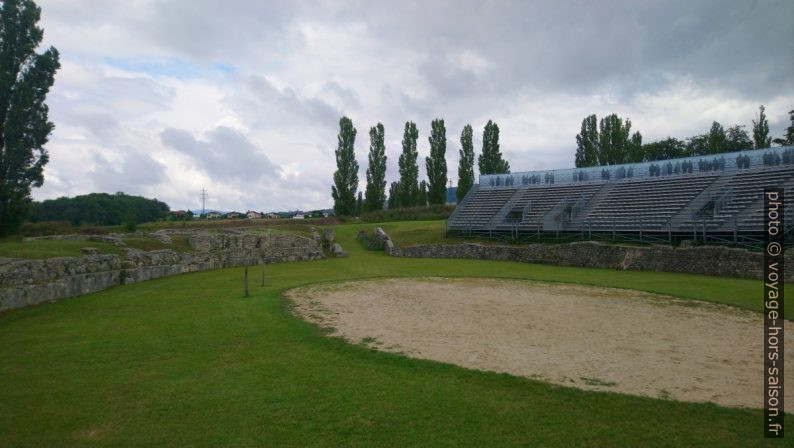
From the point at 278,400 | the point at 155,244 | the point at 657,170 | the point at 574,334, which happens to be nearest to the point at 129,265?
the point at 155,244

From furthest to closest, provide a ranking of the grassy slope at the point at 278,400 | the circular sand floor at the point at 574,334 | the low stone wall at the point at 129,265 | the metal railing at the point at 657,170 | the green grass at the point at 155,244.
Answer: the metal railing at the point at 657,170, the green grass at the point at 155,244, the low stone wall at the point at 129,265, the circular sand floor at the point at 574,334, the grassy slope at the point at 278,400

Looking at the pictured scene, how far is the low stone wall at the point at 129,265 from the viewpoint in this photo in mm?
13852

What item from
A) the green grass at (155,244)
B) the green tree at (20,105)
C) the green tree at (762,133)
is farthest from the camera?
the green tree at (762,133)

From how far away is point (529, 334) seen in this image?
10211 mm

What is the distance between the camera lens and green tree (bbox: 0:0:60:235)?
18.7m

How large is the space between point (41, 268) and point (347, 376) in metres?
14.0

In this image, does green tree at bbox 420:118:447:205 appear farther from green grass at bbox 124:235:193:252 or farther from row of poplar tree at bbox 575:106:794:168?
green grass at bbox 124:235:193:252

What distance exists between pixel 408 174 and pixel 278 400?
50903mm

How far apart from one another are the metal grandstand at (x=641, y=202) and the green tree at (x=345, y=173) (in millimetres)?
16209

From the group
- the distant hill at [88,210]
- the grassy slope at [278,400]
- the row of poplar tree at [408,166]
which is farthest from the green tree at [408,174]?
the grassy slope at [278,400]

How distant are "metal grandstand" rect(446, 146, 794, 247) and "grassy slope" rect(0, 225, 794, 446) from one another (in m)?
22.3

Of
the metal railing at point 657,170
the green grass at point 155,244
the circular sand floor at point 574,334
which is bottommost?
the circular sand floor at point 574,334

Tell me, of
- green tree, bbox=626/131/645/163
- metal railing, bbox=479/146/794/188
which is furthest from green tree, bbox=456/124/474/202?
green tree, bbox=626/131/645/163

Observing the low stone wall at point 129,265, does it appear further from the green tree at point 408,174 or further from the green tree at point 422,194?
the green tree at point 422,194
